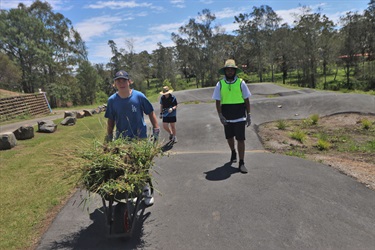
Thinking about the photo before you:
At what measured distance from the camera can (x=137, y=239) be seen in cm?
343

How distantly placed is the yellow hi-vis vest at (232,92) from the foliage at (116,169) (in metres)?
2.56

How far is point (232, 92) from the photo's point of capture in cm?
535

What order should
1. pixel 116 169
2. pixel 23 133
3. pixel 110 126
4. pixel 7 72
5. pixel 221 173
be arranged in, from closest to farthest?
pixel 116 169, pixel 110 126, pixel 221 173, pixel 23 133, pixel 7 72

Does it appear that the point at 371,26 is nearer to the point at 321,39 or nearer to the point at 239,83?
the point at 321,39

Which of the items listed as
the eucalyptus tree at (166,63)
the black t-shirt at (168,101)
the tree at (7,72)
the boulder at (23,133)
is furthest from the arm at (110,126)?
the eucalyptus tree at (166,63)

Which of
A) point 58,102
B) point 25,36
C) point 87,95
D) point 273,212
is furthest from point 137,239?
point 87,95

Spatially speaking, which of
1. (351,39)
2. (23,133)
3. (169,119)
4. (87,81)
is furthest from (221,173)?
(351,39)

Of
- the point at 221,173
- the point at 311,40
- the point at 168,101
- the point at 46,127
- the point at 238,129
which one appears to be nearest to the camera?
the point at 238,129

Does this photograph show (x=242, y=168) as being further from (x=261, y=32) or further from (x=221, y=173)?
(x=261, y=32)

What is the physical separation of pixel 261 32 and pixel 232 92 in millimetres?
51025

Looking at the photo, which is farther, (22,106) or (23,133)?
(22,106)

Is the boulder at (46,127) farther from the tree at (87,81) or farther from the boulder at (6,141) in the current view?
the tree at (87,81)

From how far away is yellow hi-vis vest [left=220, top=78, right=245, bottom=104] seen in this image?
17.4ft

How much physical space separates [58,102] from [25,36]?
414 inches
